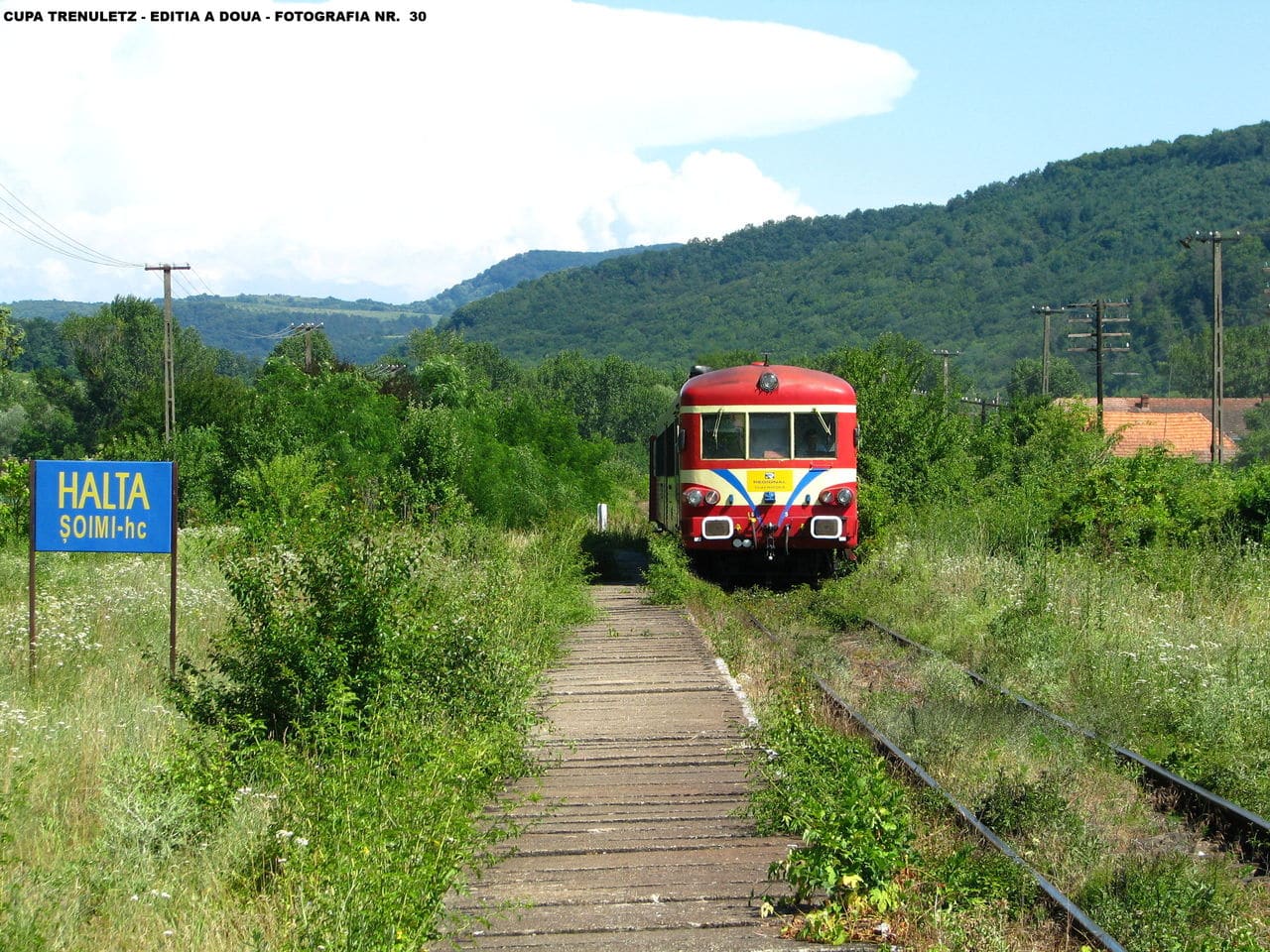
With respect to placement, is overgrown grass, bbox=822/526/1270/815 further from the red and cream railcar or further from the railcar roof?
the railcar roof

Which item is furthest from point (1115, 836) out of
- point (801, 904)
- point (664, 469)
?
point (664, 469)

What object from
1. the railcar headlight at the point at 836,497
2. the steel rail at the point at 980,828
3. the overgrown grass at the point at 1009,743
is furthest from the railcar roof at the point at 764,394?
the steel rail at the point at 980,828

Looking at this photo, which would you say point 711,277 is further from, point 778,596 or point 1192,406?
point 778,596

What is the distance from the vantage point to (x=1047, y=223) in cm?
15912

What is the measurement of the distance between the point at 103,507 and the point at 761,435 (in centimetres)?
846

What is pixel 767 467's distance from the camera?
16469 mm

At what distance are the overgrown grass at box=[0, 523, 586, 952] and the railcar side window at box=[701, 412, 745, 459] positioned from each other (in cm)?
564

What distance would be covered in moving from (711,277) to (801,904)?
170m

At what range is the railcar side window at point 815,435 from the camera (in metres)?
16.5

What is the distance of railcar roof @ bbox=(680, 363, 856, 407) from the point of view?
1648 centimetres

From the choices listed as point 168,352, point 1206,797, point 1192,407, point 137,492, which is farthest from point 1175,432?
point 137,492

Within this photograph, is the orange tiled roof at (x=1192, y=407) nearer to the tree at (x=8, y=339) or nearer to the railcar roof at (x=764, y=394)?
the tree at (x=8, y=339)

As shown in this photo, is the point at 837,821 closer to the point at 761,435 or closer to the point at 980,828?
the point at 980,828

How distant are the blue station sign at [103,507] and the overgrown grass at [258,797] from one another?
3.76 feet
